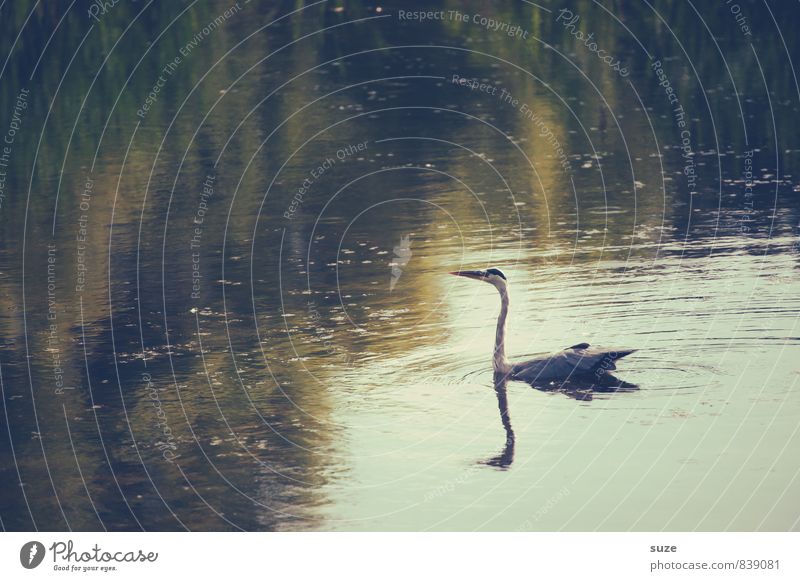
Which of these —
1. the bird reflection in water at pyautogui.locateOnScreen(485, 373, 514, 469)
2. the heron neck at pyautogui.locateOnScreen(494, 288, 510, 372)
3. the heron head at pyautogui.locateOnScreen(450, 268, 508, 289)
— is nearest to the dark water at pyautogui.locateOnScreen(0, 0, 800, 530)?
the bird reflection in water at pyautogui.locateOnScreen(485, 373, 514, 469)

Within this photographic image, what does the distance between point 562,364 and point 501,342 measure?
2.86ft

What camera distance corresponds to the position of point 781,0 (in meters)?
45.2

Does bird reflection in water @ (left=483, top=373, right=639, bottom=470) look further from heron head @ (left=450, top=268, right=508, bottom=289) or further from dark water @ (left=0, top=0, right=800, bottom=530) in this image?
heron head @ (left=450, top=268, right=508, bottom=289)

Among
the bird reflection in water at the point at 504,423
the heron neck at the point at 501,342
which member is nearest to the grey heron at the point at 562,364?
the heron neck at the point at 501,342

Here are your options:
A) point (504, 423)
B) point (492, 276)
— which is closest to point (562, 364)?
point (504, 423)

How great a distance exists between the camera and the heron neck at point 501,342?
61.3 ft

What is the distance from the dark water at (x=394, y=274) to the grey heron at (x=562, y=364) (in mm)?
362

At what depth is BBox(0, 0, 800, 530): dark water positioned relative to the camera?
1585 cm

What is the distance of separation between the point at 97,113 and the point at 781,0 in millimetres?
19518

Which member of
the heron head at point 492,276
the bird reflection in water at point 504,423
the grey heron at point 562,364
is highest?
the heron head at point 492,276

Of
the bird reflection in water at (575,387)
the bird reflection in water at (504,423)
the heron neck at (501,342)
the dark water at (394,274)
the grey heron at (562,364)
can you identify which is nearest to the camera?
the dark water at (394,274)

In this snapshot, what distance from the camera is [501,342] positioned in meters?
18.8

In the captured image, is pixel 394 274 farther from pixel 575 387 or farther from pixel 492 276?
pixel 575 387

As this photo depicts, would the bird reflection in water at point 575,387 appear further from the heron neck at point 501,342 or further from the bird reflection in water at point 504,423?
the heron neck at point 501,342
